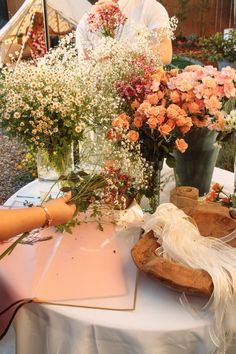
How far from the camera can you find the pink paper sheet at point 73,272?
3.08 feet

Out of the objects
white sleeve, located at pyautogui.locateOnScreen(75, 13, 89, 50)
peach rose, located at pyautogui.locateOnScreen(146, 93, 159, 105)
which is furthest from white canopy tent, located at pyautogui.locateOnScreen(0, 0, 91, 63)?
peach rose, located at pyautogui.locateOnScreen(146, 93, 159, 105)

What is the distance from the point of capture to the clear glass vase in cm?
135

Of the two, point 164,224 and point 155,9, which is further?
point 155,9

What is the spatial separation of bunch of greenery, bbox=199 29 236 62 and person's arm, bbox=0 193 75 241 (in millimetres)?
4669

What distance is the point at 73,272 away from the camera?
1.03m

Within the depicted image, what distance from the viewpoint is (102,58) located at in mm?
1334

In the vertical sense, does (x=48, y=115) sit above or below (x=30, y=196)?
above

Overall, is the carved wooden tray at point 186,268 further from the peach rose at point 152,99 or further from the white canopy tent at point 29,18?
the white canopy tent at point 29,18

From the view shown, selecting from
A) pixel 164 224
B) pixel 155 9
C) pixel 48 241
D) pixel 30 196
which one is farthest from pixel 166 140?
pixel 155 9

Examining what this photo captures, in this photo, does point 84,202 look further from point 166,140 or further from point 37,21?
point 37,21

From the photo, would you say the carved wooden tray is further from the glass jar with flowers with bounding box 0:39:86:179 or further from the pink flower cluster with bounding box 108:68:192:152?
the glass jar with flowers with bounding box 0:39:86:179

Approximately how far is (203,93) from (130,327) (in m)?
0.70

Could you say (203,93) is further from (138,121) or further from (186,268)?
(186,268)

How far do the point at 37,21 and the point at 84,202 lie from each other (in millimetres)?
2340
